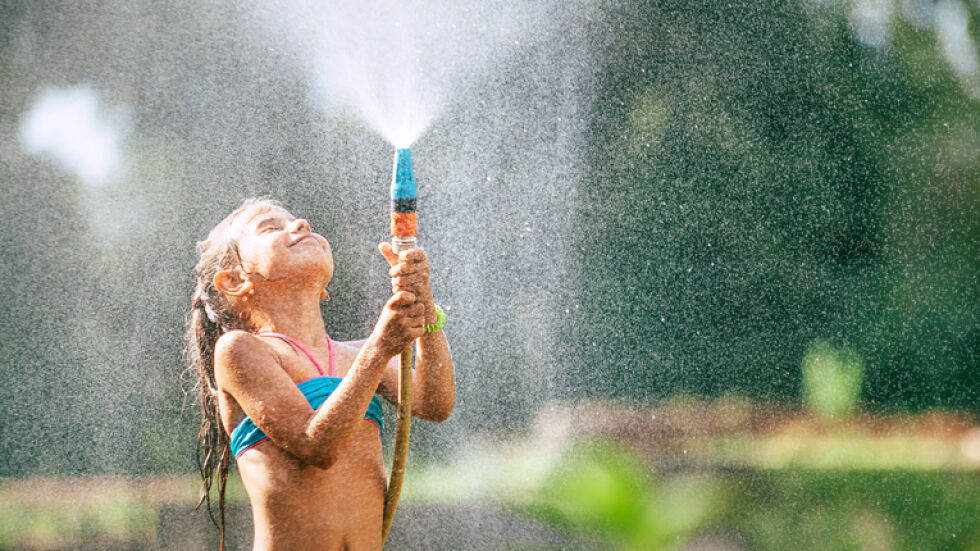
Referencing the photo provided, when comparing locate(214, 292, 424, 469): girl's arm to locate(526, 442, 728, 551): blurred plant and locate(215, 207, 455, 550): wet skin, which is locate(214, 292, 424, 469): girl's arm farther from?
locate(526, 442, 728, 551): blurred plant

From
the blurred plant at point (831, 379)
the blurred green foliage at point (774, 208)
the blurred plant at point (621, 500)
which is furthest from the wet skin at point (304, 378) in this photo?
the blurred plant at point (831, 379)

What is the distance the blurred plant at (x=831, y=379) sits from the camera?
249 centimetres

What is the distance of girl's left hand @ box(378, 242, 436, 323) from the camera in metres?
1.37

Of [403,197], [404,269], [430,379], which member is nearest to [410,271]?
[404,269]

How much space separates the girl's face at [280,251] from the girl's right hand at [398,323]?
0.22 metres

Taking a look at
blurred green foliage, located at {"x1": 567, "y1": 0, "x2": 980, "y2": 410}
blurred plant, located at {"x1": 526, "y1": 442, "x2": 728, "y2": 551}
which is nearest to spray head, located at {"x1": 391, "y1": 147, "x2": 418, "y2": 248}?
blurred green foliage, located at {"x1": 567, "y1": 0, "x2": 980, "y2": 410}

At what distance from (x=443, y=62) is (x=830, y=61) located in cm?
117

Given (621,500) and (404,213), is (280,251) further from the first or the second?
(621,500)

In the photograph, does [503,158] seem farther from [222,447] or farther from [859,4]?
[859,4]

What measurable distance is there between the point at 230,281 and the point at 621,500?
130 cm

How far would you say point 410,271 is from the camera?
137 cm

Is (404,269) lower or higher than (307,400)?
higher

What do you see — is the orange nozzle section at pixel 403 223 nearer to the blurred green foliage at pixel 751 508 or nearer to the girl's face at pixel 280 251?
the girl's face at pixel 280 251

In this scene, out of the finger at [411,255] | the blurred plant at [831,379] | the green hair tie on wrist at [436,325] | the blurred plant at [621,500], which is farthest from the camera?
the blurred plant at [831,379]
